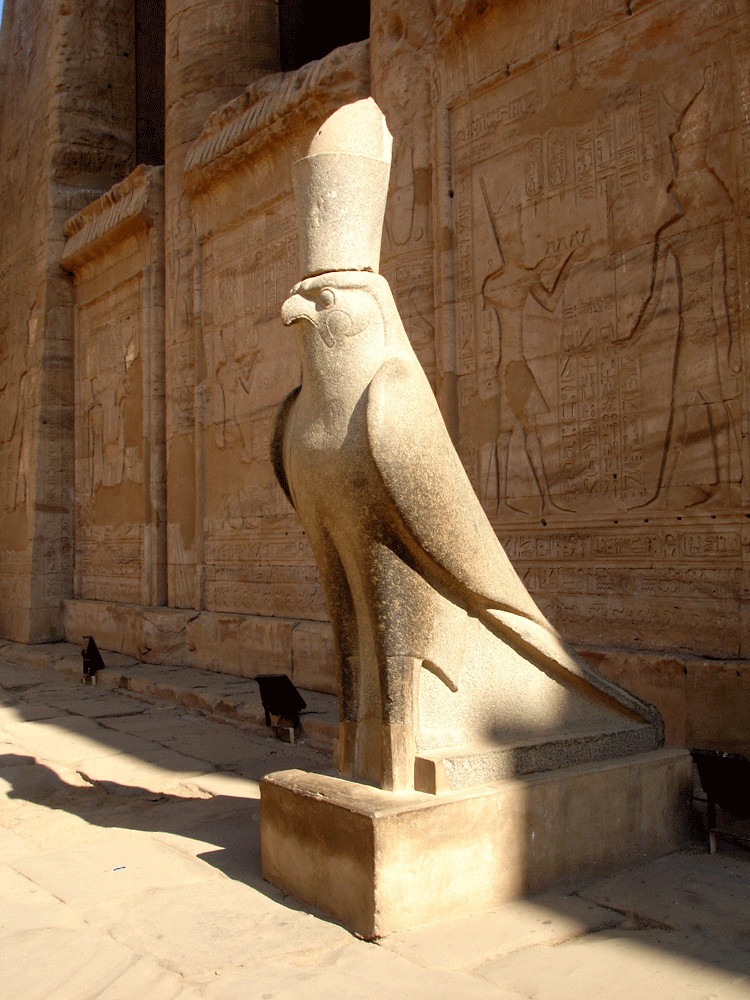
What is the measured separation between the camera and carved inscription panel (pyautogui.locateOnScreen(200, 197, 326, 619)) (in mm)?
7371

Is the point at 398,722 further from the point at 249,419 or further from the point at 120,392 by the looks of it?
the point at 120,392

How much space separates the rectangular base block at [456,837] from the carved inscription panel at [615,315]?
1518mm

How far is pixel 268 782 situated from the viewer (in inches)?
117

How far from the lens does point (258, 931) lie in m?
2.55

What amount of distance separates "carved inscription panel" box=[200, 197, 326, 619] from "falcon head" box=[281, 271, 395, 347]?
14.2 ft

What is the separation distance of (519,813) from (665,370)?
2712 mm

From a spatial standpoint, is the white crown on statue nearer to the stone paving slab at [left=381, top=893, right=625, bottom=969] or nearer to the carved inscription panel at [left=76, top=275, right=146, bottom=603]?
the stone paving slab at [left=381, top=893, right=625, bottom=969]

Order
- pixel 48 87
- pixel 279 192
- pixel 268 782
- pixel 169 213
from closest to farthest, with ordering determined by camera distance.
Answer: pixel 268 782
pixel 279 192
pixel 169 213
pixel 48 87

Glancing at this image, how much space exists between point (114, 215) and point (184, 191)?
1157 mm

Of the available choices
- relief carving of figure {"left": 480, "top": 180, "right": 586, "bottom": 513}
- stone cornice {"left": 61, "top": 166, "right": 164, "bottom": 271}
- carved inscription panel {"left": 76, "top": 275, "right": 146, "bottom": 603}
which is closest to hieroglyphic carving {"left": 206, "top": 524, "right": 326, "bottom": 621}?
carved inscription panel {"left": 76, "top": 275, "right": 146, "bottom": 603}

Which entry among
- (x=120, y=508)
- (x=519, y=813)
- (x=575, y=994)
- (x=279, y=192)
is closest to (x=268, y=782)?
(x=519, y=813)

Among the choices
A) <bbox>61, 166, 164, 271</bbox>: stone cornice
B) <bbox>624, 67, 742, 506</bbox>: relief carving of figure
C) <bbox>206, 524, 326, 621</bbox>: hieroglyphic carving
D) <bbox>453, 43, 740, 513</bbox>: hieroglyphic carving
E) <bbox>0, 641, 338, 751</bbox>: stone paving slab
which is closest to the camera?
<bbox>624, 67, 742, 506</bbox>: relief carving of figure

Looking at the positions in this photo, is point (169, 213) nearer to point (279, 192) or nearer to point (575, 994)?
point (279, 192)

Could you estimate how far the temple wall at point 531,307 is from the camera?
4.44 metres
